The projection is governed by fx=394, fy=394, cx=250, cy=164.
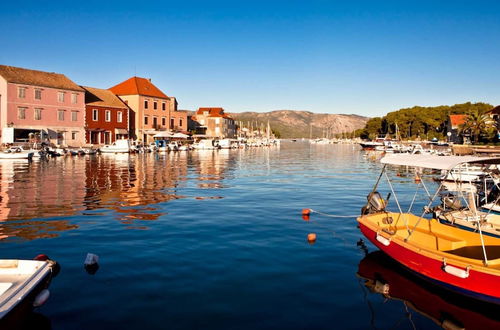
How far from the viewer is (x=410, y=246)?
10789 millimetres

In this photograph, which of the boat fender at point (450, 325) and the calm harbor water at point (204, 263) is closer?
the boat fender at point (450, 325)

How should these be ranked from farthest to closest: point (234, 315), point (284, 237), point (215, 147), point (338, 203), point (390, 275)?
point (215, 147), point (338, 203), point (284, 237), point (390, 275), point (234, 315)

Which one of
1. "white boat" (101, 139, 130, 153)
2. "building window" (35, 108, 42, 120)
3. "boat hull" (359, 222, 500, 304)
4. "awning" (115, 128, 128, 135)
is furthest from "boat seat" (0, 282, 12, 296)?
"awning" (115, 128, 128, 135)

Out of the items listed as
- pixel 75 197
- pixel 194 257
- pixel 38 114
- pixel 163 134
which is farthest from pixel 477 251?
pixel 163 134

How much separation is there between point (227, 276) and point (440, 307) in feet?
18.0

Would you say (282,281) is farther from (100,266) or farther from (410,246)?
(100,266)

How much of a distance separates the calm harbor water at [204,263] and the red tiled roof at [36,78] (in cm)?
4751

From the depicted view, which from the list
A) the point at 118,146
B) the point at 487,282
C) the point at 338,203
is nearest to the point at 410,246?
the point at 487,282

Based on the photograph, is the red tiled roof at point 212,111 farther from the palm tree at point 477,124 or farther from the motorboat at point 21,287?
the motorboat at point 21,287

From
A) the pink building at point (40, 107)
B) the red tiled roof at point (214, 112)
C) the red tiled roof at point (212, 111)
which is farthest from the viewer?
the red tiled roof at point (212, 111)

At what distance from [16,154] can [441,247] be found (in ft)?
182

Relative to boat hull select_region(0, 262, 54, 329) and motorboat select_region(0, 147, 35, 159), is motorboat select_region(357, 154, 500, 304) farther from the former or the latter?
motorboat select_region(0, 147, 35, 159)

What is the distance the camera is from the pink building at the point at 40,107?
202 ft

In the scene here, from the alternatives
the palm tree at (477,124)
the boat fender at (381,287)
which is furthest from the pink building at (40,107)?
the palm tree at (477,124)
